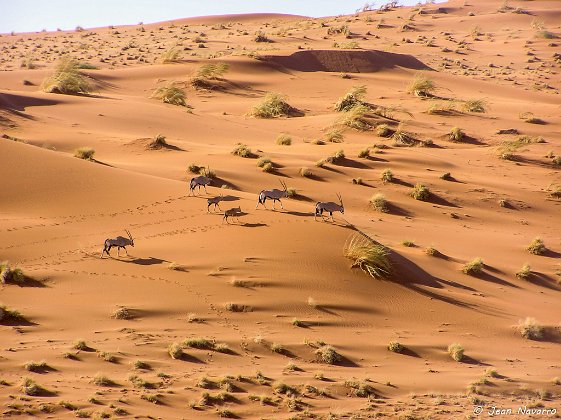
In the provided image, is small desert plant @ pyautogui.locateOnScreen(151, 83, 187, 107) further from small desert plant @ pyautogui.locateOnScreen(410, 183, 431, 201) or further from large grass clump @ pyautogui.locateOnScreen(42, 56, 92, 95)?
small desert plant @ pyautogui.locateOnScreen(410, 183, 431, 201)

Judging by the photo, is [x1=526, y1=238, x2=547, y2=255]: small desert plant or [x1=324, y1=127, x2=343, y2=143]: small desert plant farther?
[x1=324, y1=127, x2=343, y2=143]: small desert plant

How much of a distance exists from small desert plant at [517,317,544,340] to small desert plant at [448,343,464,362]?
2.03m

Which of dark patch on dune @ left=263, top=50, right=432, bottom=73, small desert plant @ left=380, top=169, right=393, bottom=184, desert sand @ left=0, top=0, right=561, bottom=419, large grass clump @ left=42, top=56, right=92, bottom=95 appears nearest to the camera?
desert sand @ left=0, top=0, right=561, bottom=419

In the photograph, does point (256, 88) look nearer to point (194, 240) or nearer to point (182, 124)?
point (182, 124)

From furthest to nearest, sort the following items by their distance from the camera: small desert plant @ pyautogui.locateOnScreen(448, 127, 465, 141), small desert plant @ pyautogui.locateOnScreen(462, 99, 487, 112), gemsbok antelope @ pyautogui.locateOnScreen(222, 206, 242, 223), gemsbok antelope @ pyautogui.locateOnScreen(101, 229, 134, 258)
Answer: small desert plant @ pyautogui.locateOnScreen(462, 99, 487, 112), small desert plant @ pyautogui.locateOnScreen(448, 127, 465, 141), gemsbok antelope @ pyautogui.locateOnScreen(222, 206, 242, 223), gemsbok antelope @ pyautogui.locateOnScreen(101, 229, 134, 258)

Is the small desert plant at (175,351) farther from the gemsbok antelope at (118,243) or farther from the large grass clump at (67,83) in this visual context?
the large grass clump at (67,83)

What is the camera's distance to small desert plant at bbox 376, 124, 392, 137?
104 feet

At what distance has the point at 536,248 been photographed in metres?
19.8

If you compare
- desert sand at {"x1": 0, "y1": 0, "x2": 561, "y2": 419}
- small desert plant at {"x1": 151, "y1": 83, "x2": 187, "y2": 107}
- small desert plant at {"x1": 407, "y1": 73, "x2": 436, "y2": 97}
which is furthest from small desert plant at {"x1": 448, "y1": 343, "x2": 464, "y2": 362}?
small desert plant at {"x1": 407, "y1": 73, "x2": 436, "y2": 97}

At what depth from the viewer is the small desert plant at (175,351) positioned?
11605 millimetres

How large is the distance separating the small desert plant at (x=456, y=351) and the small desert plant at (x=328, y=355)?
2.12 m

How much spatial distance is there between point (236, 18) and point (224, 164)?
64.9 metres

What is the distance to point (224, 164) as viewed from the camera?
2406cm

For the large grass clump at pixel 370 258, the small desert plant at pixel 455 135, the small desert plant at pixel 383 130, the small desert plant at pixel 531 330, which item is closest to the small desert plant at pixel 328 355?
the large grass clump at pixel 370 258
